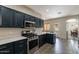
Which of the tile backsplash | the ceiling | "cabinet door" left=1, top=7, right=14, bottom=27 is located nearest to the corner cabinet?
"cabinet door" left=1, top=7, right=14, bottom=27

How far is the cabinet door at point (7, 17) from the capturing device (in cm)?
303

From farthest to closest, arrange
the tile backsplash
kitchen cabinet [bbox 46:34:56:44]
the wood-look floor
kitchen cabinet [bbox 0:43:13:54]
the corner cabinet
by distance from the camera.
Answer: kitchen cabinet [bbox 46:34:56:44]
the wood-look floor
the tile backsplash
the corner cabinet
kitchen cabinet [bbox 0:43:13:54]

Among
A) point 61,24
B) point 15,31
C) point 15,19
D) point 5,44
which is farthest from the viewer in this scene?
point 61,24

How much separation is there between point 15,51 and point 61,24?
880cm

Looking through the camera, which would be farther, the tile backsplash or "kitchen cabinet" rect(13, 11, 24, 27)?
"kitchen cabinet" rect(13, 11, 24, 27)

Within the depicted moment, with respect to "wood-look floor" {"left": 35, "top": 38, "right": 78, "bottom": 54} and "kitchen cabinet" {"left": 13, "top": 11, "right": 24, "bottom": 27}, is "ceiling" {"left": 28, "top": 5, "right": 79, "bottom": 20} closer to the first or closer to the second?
"kitchen cabinet" {"left": 13, "top": 11, "right": 24, "bottom": 27}

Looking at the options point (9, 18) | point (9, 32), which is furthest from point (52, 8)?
point (9, 18)

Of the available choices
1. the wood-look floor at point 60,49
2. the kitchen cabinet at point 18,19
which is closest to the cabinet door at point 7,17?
the kitchen cabinet at point 18,19

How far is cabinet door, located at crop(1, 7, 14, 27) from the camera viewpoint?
3.03 m

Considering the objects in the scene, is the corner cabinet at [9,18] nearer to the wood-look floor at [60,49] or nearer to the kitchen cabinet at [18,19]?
the kitchen cabinet at [18,19]
